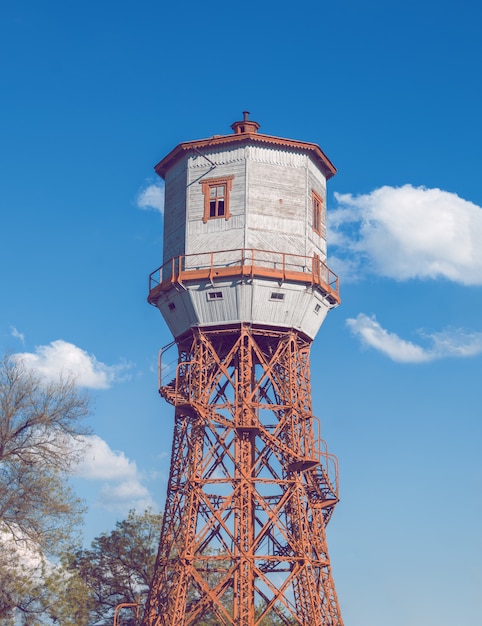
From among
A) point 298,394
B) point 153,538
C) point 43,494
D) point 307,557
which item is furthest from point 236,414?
point 153,538

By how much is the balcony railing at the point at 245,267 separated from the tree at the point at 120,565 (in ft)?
64.3

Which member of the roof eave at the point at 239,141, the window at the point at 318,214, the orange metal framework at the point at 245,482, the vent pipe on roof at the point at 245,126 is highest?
the vent pipe on roof at the point at 245,126

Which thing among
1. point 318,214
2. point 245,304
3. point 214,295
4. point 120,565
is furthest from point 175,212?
point 120,565

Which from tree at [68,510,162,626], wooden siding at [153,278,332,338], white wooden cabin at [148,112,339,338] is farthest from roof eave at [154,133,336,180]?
tree at [68,510,162,626]

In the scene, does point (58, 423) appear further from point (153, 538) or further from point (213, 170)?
point (153, 538)

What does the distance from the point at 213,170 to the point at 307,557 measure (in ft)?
61.1

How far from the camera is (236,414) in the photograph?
51406 mm

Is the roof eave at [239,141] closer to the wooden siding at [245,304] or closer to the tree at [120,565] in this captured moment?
the wooden siding at [245,304]

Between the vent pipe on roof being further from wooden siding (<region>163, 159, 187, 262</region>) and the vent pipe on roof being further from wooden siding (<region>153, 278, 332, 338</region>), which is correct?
wooden siding (<region>153, 278, 332, 338</region>)

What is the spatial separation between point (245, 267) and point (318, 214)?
660 cm

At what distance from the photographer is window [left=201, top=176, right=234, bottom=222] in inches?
2142

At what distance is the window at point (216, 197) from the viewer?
54.4 m

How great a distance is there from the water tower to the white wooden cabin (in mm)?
59

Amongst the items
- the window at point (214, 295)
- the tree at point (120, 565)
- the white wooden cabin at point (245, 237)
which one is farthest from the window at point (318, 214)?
the tree at point (120, 565)
